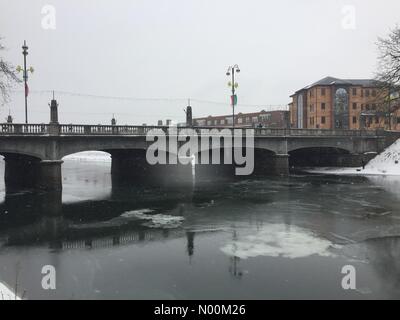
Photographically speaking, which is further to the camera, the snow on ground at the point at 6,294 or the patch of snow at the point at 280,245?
the patch of snow at the point at 280,245

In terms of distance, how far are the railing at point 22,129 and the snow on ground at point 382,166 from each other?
3630 centimetres

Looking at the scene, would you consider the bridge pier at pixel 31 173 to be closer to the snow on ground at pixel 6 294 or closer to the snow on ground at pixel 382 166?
the snow on ground at pixel 6 294

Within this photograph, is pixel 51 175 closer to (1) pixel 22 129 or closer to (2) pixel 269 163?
(1) pixel 22 129

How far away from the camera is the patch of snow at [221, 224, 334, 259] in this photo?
14414 mm

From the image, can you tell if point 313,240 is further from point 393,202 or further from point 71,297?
point 393,202

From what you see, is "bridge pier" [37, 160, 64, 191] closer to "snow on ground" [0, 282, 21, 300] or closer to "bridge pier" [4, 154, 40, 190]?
"bridge pier" [4, 154, 40, 190]

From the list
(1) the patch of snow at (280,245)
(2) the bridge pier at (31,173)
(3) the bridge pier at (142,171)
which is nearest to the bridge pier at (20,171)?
(2) the bridge pier at (31,173)

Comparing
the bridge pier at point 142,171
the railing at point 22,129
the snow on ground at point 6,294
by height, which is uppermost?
the railing at point 22,129

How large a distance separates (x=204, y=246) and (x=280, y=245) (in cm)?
313

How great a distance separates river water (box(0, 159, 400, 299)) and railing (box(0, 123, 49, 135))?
21.1ft

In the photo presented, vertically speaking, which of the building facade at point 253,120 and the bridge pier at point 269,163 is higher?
Result: the building facade at point 253,120

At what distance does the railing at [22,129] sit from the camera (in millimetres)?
32500

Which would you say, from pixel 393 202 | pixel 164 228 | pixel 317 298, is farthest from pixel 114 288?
pixel 393 202

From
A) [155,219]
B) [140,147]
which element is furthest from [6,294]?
[140,147]
